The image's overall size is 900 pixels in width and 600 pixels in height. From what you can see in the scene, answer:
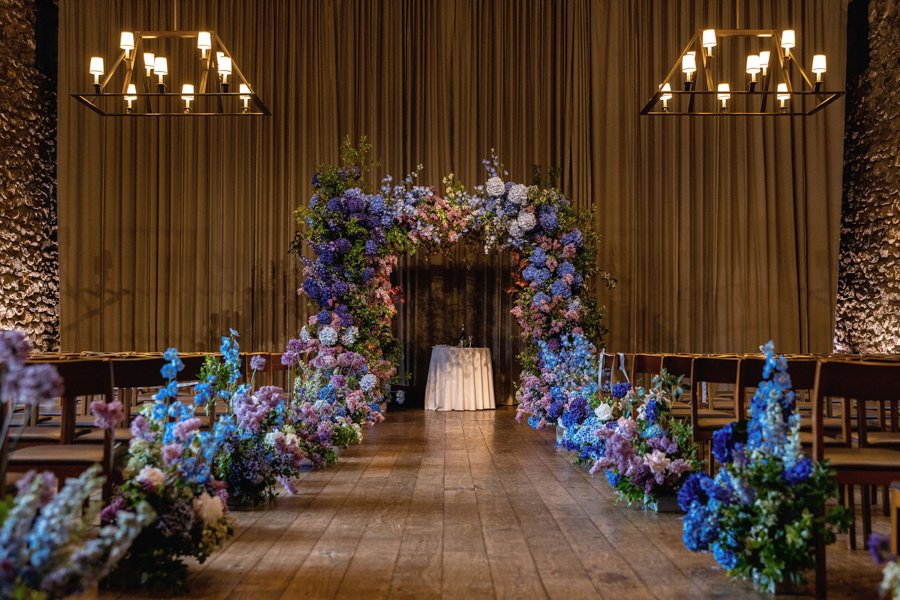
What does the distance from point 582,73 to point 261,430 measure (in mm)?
8344

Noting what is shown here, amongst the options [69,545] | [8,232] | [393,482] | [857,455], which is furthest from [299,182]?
[69,545]

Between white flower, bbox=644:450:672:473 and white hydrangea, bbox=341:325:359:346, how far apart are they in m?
→ 3.95

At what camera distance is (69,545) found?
1736mm

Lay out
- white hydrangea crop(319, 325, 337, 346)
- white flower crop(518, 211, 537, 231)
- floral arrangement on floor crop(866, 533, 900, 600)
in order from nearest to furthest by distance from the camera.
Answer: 1. floral arrangement on floor crop(866, 533, 900, 600)
2. white hydrangea crop(319, 325, 337, 346)
3. white flower crop(518, 211, 537, 231)

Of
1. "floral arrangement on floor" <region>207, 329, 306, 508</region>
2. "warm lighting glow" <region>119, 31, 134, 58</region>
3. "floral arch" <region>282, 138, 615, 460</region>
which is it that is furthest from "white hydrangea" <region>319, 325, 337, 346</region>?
"floral arrangement on floor" <region>207, 329, 306, 508</region>

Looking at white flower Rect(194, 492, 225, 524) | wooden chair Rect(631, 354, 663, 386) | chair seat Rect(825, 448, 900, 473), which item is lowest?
white flower Rect(194, 492, 225, 524)

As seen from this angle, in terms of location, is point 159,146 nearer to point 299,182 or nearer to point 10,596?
point 299,182

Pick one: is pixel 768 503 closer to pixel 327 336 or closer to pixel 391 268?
pixel 327 336

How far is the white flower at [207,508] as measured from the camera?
2963mm

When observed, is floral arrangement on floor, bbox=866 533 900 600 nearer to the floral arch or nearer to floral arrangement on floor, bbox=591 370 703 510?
floral arrangement on floor, bbox=591 370 703 510

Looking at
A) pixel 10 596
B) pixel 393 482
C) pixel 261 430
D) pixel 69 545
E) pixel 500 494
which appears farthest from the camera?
pixel 393 482

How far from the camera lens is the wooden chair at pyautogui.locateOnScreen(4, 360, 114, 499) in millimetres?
3023

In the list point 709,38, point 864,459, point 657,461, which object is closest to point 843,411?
point 864,459

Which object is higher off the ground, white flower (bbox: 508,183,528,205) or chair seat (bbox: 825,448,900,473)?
white flower (bbox: 508,183,528,205)
